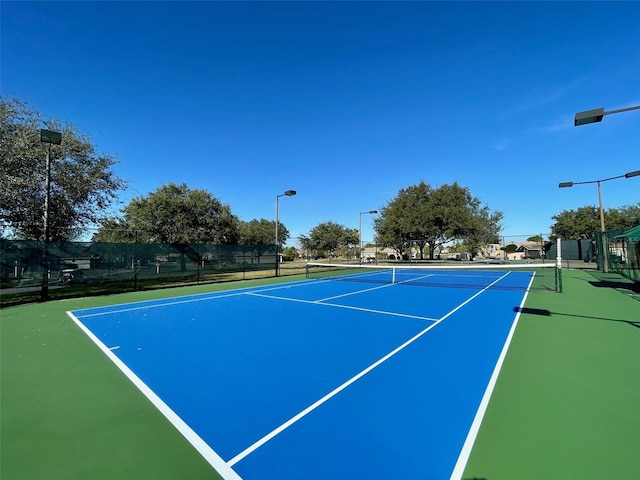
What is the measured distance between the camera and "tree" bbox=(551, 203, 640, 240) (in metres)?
48.0

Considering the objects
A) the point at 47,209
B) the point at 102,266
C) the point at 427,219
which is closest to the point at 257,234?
the point at 427,219

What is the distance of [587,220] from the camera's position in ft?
171

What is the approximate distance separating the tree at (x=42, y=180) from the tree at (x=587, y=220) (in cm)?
6114

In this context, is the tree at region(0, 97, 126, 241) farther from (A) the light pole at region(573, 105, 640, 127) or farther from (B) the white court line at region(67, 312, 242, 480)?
(A) the light pole at region(573, 105, 640, 127)

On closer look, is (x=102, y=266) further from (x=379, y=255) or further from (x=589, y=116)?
(x=379, y=255)

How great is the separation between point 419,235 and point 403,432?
122 ft

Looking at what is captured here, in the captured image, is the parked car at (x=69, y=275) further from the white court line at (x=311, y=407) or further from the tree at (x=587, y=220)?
the tree at (x=587, y=220)

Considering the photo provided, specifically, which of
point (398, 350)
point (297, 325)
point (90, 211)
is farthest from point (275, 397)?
point (90, 211)

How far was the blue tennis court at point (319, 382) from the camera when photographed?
107 inches

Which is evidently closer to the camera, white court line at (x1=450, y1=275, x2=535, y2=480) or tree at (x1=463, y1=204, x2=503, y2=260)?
white court line at (x1=450, y1=275, x2=535, y2=480)

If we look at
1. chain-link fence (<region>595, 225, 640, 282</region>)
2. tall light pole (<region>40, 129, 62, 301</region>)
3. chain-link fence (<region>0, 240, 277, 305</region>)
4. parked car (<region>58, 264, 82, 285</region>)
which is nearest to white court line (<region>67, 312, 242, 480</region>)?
tall light pole (<region>40, 129, 62, 301</region>)

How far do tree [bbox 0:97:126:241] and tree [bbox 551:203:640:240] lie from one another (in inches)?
2407

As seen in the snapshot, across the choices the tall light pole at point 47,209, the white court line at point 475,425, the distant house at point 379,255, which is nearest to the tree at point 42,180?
the tall light pole at point 47,209

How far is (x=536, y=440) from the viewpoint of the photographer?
9.57 feet
